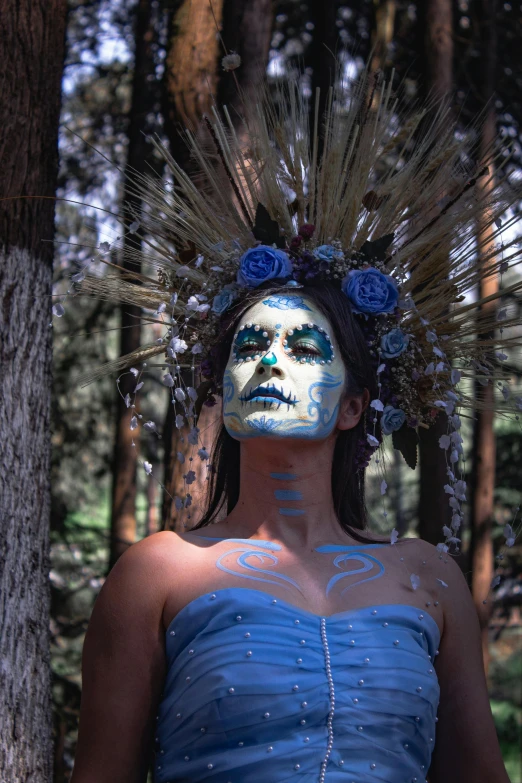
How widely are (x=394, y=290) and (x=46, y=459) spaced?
1409 mm

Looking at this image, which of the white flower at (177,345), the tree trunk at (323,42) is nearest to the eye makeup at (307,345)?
the white flower at (177,345)

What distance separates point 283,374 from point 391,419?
19.0 inches

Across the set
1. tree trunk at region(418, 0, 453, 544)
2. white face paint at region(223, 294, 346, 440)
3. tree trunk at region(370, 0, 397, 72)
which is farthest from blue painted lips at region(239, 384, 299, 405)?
tree trunk at region(370, 0, 397, 72)

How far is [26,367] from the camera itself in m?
3.23

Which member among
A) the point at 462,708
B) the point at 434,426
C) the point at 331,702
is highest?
the point at 434,426

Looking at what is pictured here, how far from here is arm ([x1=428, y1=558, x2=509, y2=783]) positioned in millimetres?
2574

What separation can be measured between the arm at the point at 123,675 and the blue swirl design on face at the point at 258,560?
186 millimetres

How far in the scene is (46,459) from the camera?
10.8 feet

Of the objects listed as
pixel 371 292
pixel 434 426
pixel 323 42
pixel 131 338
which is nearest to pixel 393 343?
pixel 371 292

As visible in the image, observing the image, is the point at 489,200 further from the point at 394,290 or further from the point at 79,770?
the point at 79,770

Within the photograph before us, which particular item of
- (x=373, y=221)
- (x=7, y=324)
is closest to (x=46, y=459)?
(x=7, y=324)

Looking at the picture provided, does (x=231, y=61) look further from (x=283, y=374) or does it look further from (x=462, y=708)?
(x=462, y=708)

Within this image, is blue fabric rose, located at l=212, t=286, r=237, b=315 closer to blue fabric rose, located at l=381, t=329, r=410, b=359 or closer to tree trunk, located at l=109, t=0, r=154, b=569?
blue fabric rose, located at l=381, t=329, r=410, b=359

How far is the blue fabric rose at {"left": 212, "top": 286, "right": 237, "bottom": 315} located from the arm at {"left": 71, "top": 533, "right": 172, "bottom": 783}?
83 centimetres
